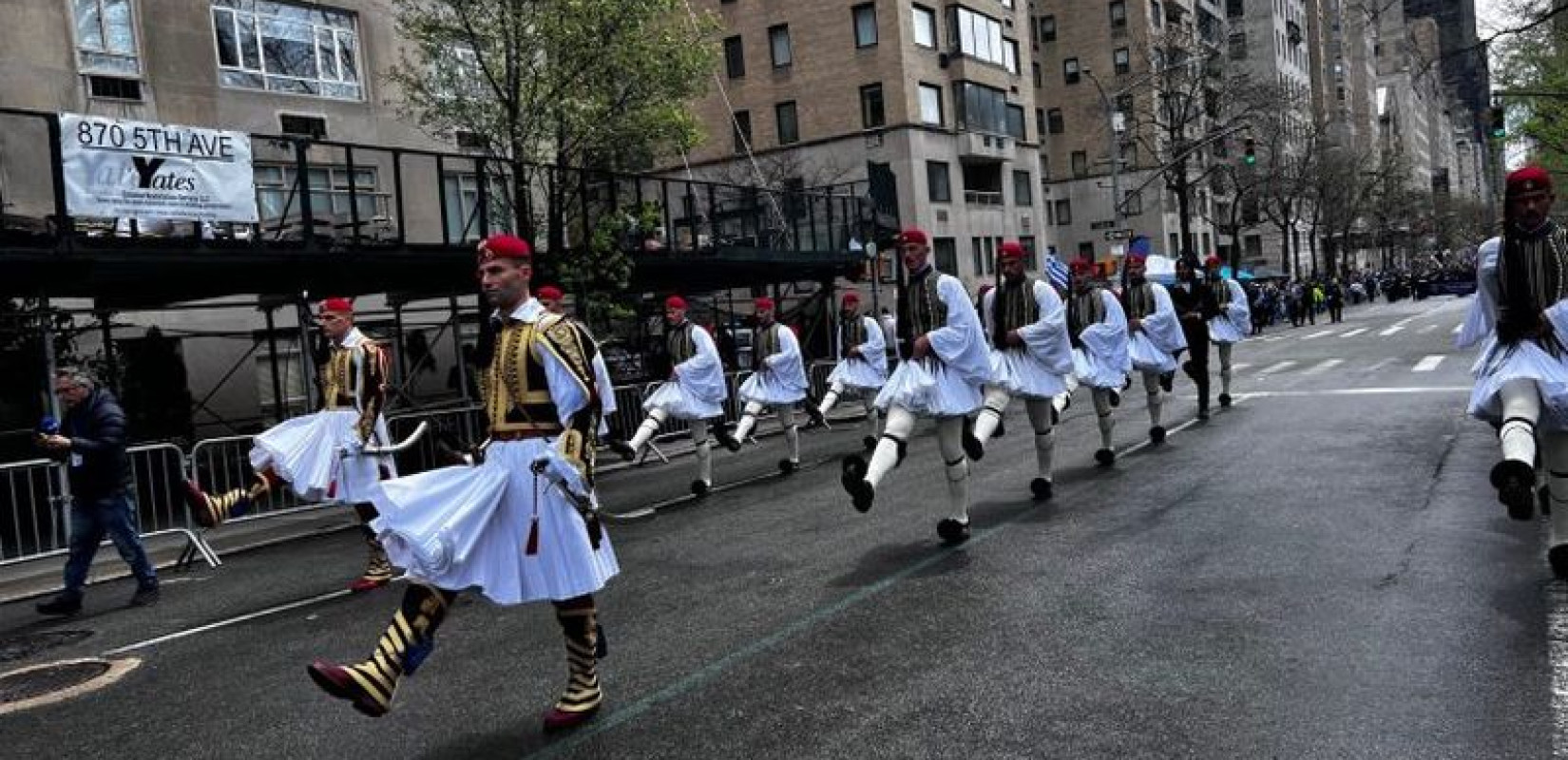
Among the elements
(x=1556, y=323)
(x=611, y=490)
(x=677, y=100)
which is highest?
(x=677, y=100)

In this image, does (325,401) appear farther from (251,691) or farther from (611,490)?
(611,490)

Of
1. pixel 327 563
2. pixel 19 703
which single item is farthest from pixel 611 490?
pixel 19 703

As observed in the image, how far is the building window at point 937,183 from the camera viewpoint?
157ft

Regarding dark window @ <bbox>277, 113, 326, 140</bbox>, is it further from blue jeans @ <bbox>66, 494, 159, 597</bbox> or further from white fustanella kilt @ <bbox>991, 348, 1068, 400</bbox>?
white fustanella kilt @ <bbox>991, 348, 1068, 400</bbox>

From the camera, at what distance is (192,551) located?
11398 mm

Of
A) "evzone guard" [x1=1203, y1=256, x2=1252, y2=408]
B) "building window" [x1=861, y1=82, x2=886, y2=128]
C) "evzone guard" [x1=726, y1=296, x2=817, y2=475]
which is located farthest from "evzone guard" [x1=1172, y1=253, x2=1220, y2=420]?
"building window" [x1=861, y1=82, x2=886, y2=128]

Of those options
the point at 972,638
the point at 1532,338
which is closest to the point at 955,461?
the point at 972,638

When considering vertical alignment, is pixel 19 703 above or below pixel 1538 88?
below

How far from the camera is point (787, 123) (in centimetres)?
4978

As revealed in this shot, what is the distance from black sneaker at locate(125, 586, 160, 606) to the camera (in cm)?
927

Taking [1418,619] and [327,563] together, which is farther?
[327,563]

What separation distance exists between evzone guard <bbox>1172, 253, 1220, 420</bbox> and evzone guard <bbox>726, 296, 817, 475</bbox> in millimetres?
4916

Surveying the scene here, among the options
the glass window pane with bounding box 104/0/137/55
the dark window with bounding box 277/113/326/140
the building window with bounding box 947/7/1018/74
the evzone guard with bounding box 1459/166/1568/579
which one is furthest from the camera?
the building window with bounding box 947/7/1018/74

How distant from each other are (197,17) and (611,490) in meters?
15.4
